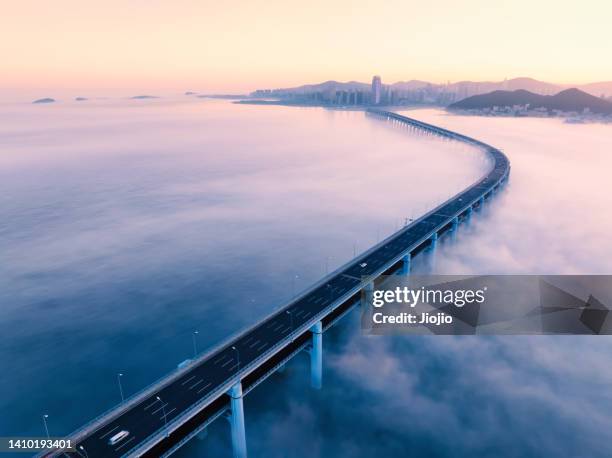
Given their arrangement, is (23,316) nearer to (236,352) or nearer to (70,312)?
(70,312)

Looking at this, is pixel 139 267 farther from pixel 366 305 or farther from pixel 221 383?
pixel 221 383

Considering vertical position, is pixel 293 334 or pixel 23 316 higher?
pixel 293 334

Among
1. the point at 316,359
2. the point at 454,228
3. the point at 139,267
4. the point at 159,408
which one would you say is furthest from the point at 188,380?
the point at 454,228

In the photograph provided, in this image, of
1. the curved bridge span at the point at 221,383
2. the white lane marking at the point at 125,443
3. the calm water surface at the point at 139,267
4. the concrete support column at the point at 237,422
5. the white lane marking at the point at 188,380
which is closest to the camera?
the white lane marking at the point at 125,443

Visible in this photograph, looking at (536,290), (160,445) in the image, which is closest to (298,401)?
(160,445)

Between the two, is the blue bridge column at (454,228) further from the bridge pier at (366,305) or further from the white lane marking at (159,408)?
the white lane marking at (159,408)

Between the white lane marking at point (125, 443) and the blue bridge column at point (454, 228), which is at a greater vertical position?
the white lane marking at point (125, 443)

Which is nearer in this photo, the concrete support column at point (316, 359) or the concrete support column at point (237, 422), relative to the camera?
the concrete support column at point (237, 422)

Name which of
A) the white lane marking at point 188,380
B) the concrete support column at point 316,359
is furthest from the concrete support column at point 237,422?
the concrete support column at point 316,359

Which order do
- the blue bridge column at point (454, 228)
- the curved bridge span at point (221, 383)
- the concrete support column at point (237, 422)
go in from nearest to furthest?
the curved bridge span at point (221, 383)
the concrete support column at point (237, 422)
the blue bridge column at point (454, 228)

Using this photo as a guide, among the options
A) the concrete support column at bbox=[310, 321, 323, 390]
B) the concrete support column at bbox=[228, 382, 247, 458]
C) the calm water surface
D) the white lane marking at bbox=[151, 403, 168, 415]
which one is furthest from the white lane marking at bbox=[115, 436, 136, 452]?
the concrete support column at bbox=[310, 321, 323, 390]
